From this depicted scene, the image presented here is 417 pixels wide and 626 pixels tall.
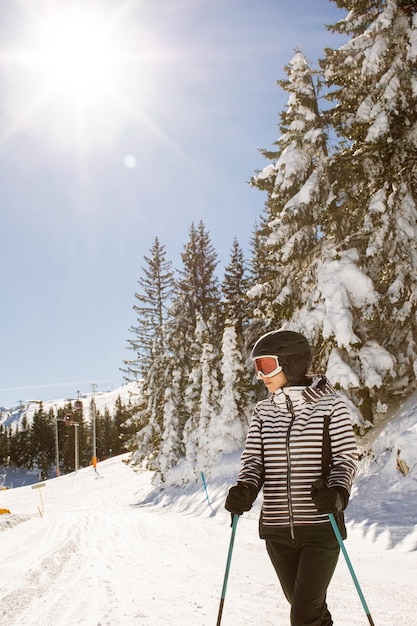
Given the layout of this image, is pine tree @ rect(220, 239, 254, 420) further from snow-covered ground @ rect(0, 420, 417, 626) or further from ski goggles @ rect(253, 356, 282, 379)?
ski goggles @ rect(253, 356, 282, 379)

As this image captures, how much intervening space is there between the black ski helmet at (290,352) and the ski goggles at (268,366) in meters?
0.03

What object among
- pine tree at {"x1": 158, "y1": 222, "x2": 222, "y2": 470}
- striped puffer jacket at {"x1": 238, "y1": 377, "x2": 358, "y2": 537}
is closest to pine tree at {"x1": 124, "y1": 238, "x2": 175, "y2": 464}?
pine tree at {"x1": 158, "y1": 222, "x2": 222, "y2": 470}

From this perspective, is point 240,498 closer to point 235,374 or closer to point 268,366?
point 268,366

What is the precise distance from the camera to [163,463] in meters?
29.0

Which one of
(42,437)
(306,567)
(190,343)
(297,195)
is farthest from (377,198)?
(42,437)

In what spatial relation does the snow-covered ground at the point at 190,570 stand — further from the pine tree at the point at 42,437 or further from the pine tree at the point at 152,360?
the pine tree at the point at 42,437

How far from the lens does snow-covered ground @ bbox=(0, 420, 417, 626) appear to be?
18.2ft

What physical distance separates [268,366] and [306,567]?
1.31 meters

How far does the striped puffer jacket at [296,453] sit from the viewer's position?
306cm

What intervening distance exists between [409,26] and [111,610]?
1566 cm

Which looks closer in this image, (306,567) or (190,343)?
(306,567)

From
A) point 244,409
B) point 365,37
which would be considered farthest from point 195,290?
point 365,37

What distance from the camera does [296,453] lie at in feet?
10.3

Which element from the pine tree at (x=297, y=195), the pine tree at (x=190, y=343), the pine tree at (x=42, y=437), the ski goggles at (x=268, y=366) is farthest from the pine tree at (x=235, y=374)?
the pine tree at (x=42, y=437)
